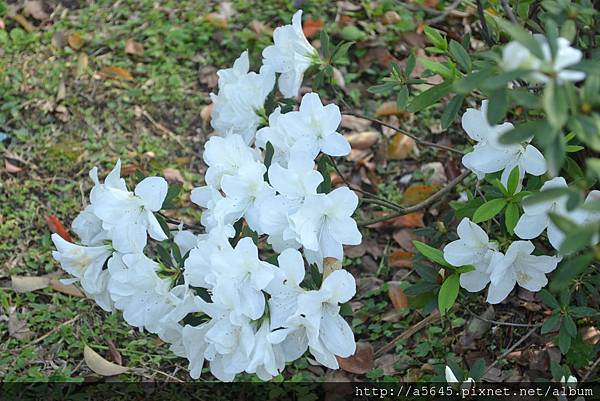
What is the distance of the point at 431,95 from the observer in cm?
191

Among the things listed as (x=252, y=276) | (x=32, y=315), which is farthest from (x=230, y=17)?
(x=252, y=276)

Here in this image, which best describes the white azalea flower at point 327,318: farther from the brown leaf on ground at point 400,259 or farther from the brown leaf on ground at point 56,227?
the brown leaf on ground at point 56,227

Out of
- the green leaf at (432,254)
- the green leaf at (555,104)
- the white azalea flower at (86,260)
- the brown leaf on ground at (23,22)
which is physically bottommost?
the green leaf at (432,254)

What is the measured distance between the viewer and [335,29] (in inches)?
143

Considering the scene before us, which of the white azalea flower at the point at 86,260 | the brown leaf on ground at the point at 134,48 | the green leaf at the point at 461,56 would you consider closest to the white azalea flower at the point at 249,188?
the white azalea flower at the point at 86,260

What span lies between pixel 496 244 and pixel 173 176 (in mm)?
1518

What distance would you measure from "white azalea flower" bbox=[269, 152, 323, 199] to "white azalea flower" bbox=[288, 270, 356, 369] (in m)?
0.18

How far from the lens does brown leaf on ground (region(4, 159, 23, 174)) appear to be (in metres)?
3.14

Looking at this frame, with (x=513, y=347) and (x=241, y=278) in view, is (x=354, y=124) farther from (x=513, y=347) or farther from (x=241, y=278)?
(x=241, y=278)

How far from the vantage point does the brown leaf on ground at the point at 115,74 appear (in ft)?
11.6

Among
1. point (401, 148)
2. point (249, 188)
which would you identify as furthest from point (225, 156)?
point (401, 148)

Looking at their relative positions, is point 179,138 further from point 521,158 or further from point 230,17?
point 521,158

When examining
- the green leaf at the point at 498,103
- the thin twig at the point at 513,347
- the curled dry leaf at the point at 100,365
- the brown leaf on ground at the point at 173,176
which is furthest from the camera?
the brown leaf on ground at the point at 173,176

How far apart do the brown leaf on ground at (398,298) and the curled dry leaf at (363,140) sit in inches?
28.8
